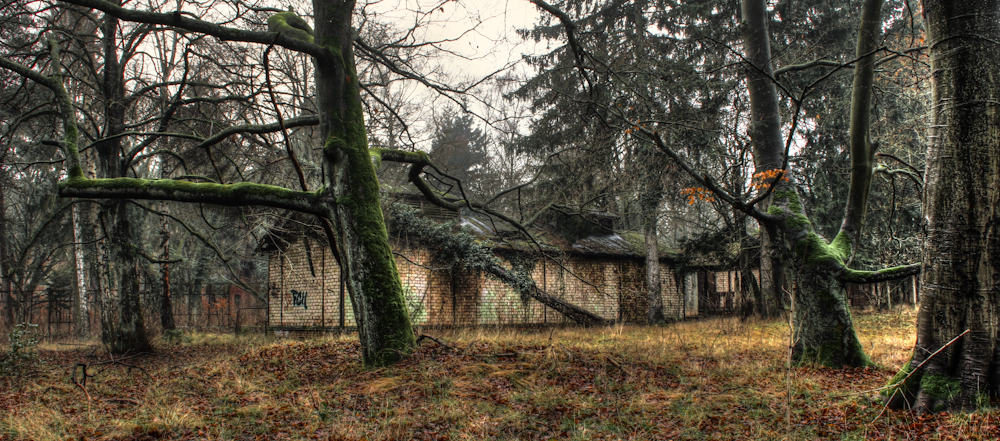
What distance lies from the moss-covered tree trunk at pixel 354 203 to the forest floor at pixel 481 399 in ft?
1.64

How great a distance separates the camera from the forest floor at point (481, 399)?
15.1ft

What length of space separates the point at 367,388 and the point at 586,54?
560cm

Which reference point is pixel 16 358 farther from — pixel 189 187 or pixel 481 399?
pixel 481 399

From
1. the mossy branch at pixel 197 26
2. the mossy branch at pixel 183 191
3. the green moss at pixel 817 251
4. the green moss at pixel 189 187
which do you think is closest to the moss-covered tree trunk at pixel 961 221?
the green moss at pixel 817 251

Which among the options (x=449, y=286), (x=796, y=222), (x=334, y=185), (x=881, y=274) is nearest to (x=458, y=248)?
(x=449, y=286)

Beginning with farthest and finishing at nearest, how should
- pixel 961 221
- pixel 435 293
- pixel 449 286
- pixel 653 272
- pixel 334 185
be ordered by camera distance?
pixel 653 272 < pixel 449 286 < pixel 435 293 < pixel 334 185 < pixel 961 221

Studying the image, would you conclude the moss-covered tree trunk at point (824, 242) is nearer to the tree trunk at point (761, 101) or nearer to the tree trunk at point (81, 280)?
the tree trunk at point (761, 101)

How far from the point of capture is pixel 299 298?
18922mm

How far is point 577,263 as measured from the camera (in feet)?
68.7

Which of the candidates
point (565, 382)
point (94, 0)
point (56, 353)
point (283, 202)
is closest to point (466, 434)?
point (565, 382)

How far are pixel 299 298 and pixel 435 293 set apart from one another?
197 inches

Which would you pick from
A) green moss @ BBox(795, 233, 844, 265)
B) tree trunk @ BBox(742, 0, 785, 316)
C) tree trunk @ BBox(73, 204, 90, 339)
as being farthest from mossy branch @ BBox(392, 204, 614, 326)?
green moss @ BBox(795, 233, 844, 265)

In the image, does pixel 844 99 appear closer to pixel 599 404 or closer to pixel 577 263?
pixel 577 263

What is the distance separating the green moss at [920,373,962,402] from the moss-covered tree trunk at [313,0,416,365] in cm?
545
